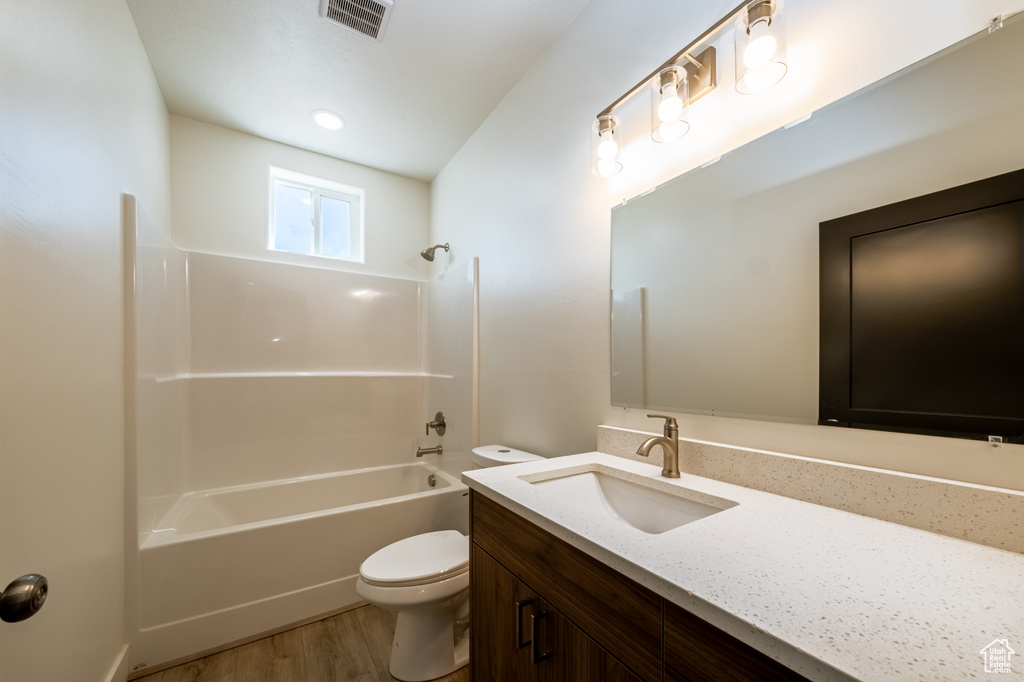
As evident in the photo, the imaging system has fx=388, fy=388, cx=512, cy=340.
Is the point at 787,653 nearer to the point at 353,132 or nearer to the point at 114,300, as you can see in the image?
the point at 114,300

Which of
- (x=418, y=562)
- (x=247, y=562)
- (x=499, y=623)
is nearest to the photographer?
(x=499, y=623)

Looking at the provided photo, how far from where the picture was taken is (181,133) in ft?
7.68

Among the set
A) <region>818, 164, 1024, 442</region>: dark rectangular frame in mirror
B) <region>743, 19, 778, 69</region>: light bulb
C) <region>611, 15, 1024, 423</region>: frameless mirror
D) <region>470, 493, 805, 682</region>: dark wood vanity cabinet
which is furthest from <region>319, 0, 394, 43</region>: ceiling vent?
<region>470, 493, 805, 682</region>: dark wood vanity cabinet

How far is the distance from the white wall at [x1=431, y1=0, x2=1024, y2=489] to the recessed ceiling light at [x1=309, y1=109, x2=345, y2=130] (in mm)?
746

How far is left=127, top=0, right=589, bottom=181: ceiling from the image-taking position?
1.64 m

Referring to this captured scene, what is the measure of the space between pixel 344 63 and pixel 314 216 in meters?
1.23

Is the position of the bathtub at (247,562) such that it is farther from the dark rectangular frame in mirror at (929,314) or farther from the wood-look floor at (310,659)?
the dark rectangular frame in mirror at (929,314)

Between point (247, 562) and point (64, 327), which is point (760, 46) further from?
point (247, 562)

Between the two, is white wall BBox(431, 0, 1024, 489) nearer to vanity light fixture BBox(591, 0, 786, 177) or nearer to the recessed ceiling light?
vanity light fixture BBox(591, 0, 786, 177)

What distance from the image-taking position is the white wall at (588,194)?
2.63 ft

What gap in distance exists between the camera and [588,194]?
1.56 metres

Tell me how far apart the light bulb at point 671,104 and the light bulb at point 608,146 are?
22 cm

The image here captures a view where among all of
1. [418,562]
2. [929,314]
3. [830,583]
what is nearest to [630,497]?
[830,583]

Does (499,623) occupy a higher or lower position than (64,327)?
lower
